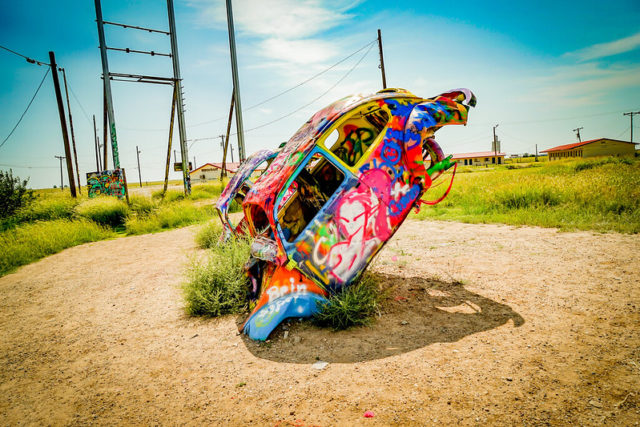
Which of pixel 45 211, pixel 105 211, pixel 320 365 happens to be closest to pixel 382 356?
pixel 320 365

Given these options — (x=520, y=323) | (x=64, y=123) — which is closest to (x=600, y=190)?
(x=520, y=323)

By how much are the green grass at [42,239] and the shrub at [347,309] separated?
7.57m

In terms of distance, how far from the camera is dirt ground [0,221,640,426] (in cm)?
211

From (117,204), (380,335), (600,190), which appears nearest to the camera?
(380,335)

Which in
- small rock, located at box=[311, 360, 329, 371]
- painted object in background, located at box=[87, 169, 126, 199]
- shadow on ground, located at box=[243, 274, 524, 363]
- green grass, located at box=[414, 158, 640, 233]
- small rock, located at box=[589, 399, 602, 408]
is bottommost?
small rock, located at box=[589, 399, 602, 408]

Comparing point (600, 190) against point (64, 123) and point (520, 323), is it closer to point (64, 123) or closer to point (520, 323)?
point (520, 323)

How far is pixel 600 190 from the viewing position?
7.98 m

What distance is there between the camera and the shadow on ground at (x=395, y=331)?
9.21 feet

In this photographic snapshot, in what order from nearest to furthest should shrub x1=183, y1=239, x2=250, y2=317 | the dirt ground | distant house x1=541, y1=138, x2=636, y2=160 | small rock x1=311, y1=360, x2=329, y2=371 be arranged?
the dirt ground, small rock x1=311, y1=360, x2=329, y2=371, shrub x1=183, y1=239, x2=250, y2=317, distant house x1=541, y1=138, x2=636, y2=160

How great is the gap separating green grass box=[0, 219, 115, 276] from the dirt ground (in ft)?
10.2

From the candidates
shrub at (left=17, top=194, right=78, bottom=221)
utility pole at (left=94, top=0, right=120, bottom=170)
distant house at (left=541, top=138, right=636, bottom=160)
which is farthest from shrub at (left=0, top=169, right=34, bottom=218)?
distant house at (left=541, top=138, right=636, bottom=160)

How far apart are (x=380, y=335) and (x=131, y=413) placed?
2.22 m

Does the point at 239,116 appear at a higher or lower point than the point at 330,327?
higher

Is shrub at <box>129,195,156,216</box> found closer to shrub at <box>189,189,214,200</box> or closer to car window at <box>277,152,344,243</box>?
shrub at <box>189,189,214,200</box>
